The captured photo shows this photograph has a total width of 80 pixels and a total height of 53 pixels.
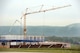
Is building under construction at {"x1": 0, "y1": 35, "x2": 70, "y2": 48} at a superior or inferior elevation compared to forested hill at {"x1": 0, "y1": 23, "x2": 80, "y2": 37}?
inferior

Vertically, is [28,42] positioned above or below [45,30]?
below

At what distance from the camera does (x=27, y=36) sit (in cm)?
282

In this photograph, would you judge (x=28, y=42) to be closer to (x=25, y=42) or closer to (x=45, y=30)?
(x=25, y=42)

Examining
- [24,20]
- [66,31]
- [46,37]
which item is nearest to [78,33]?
[66,31]

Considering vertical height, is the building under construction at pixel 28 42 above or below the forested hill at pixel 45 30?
below

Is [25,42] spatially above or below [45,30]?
below

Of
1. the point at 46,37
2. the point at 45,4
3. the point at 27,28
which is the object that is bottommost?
the point at 46,37

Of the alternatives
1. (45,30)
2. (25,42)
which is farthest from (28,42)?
(45,30)

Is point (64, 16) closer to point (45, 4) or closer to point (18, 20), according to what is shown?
point (45, 4)

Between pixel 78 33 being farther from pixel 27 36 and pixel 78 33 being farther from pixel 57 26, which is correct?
pixel 27 36

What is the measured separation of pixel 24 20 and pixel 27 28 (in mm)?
158

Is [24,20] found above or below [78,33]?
above

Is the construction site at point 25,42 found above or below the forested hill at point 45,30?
below

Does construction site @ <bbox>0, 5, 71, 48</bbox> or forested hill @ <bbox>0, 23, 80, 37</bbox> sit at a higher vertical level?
forested hill @ <bbox>0, 23, 80, 37</bbox>
